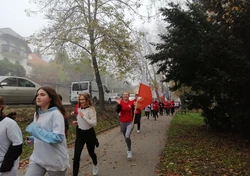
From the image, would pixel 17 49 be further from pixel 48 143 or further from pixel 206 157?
pixel 48 143

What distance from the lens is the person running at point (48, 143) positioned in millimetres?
3021

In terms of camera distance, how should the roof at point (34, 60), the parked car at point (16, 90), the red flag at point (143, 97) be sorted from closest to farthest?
the red flag at point (143, 97), the parked car at point (16, 90), the roof at point (34, 60)

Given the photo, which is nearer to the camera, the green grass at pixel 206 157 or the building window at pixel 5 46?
the green grass at pixel 206 157

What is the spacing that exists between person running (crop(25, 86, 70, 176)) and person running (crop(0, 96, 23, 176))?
0.18m

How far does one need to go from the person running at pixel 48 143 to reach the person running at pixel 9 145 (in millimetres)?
184

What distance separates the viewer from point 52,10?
17453mm

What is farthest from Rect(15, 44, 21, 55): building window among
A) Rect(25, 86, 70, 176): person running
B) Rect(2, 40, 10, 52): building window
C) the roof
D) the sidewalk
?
Rect(25, 86, 70, 176): person running

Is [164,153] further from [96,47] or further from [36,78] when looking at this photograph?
[36,78]

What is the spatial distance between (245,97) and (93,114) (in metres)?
6.18

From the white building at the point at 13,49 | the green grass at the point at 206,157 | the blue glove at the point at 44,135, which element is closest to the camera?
the blue glove at the point at 44,135

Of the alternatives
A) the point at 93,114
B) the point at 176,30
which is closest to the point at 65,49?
the point at 176,30

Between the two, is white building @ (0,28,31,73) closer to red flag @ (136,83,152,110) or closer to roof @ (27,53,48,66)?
roof @ (27,53,48,66)

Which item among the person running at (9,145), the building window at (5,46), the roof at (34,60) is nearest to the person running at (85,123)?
the person running at (9,145)

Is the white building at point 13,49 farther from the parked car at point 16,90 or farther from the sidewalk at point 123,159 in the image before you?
the sidewalk at point 123,159
